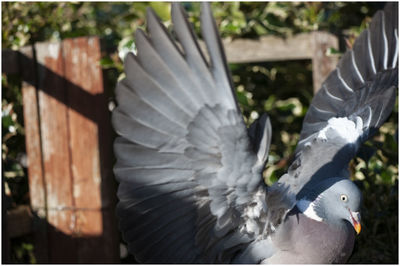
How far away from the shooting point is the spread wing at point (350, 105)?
2.49 metres

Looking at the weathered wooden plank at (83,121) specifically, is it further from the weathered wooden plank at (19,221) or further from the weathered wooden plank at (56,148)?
the weathered wooden plank at (19,221)

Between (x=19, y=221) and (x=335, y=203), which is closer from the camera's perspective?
(x=335, y=203)

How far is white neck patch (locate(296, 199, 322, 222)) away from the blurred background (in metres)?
0.71

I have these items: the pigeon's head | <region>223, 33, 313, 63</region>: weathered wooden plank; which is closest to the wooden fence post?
<region>223, 33, 313, 63</region>: weathered wooden plank

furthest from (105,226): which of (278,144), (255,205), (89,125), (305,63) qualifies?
(305,63)

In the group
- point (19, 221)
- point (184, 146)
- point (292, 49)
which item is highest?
point (292, 49)

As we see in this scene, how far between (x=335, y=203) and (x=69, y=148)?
52.7 inches

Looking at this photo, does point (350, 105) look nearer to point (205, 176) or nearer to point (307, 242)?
point (307, 242)

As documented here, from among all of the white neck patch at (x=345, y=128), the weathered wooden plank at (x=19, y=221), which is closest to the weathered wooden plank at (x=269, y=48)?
the white neck patch at (x=345, y=128)

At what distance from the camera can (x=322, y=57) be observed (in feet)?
9.89

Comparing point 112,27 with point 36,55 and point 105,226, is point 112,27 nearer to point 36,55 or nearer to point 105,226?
point 36,55

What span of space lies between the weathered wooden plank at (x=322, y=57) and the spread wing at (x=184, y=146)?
3.69 ft

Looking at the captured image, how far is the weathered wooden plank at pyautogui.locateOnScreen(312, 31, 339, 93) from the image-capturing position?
118 inches

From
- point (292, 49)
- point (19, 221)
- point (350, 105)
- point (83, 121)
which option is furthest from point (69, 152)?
point (350, 105)
